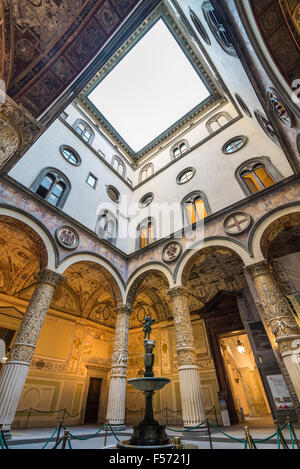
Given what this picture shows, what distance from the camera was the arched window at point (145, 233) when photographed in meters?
11.7

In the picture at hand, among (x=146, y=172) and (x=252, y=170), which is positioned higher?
(x=146, y=172)

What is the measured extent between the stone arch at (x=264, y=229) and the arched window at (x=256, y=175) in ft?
5.20

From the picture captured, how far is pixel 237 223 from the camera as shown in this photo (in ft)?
26.9

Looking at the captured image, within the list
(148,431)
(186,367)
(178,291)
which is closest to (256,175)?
(178,291)

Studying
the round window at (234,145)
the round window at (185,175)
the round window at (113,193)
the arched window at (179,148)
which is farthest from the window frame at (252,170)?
the round window at (113,193)

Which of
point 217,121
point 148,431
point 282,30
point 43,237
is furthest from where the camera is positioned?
point 217,121

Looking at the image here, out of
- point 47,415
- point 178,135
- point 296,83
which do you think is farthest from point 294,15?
point 47,415

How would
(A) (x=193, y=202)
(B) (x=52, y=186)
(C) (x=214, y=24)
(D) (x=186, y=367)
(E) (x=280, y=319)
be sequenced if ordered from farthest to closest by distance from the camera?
(A) (x=193, y=202)
(B) (x=52, y=186)
(C) (x=214, y=24)
(D) (x=186, y=367)
(E) (x=280, y=319)

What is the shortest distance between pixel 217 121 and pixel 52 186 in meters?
11.0

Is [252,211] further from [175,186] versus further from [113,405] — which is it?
[113,405]

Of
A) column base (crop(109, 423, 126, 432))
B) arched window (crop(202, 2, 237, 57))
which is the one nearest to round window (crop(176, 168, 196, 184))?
arched window (crop(202, 2, 237, 57))

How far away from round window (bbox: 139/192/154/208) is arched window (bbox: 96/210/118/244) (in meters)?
2.44

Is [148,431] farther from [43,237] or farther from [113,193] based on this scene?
[113,193]
